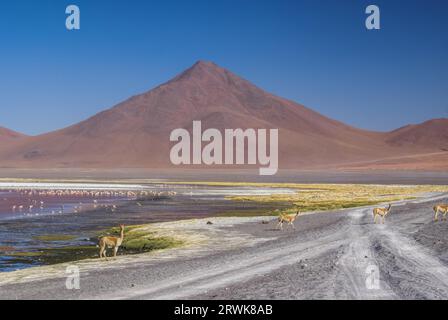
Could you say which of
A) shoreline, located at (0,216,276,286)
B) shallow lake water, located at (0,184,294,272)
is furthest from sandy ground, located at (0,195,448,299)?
shallow lake water, located at (0,184,294,272)

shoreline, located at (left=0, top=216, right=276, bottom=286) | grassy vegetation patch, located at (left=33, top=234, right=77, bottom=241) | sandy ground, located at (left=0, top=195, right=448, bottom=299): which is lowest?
grassy vegetation patch, located at (left=33, top=234, right=77, bottom=241)

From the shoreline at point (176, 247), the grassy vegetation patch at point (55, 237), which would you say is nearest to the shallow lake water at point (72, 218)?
the grassy vegetation patch at point (55, 237)

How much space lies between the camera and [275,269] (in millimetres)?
16547

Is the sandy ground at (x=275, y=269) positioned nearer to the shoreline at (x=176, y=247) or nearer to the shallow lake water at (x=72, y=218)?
the shoreline at (x=176, y=247)

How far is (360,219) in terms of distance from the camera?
97.9 feet

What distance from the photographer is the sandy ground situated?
13.5 m

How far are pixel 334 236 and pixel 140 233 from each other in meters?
8.24

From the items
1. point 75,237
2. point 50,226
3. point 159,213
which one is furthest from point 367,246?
point 159,213

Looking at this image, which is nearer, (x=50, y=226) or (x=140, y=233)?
(x=140, y=233)

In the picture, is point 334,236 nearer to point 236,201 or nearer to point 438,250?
point 438,250

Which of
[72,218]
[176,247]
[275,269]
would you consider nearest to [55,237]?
[176,247]

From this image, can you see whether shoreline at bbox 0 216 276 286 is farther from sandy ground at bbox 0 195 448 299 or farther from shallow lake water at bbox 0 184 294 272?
shallow lake water at bbox 0 184 294 272

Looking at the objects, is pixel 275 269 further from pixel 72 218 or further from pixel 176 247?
pixel 72 218
